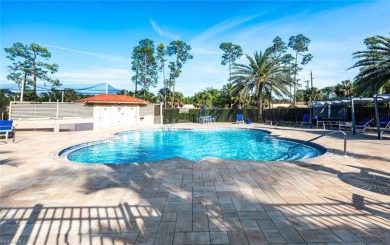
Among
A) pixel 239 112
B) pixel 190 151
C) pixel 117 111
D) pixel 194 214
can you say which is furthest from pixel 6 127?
pixel 239 112

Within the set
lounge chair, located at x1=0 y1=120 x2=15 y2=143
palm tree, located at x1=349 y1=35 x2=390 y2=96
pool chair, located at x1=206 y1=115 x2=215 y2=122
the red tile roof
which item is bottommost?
lounge chair, located at x1=0 y1=120 x2=15 y2=143

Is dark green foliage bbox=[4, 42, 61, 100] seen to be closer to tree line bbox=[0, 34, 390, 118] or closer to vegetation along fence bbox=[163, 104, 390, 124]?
tree line bbox=[0, 34, 390, 118]

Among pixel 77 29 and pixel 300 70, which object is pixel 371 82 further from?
pixel 300 70

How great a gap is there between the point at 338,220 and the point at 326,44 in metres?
22.2

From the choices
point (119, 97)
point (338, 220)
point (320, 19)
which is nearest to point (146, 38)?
point (119, 97)

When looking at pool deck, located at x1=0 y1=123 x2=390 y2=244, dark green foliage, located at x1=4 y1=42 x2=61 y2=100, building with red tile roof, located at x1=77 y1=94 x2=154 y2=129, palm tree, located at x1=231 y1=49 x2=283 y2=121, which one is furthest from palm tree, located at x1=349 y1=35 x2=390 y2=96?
dark green foliage, located at x1=4 y1=42 x2=61 y2=100

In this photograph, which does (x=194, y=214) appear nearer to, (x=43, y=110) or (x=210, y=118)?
(x=43, y=110)

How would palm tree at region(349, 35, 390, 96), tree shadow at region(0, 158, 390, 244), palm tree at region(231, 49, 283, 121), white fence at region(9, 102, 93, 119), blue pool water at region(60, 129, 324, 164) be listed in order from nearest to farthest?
tree shadow at region(0, 158, 390, 244) < blue pool water at region(60, 129, 324, 164) < palm tree at region(349, 35, 390, 96) < white fence at region(9, 102, 93, 119) < palm tree at region(231, 49, 283, 121)

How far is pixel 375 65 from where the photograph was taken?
49.8ft

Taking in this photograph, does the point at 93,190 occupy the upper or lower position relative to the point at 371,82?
lower

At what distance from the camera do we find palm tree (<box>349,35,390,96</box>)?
47.5ft

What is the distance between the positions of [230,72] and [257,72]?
1374cm

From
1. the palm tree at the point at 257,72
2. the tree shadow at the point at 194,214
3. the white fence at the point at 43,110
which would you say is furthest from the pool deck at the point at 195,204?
the palm tree at the point at 257,72

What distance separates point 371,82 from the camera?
15.2 m
